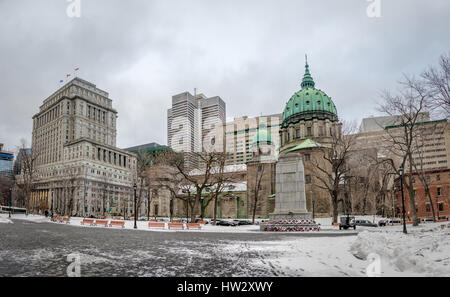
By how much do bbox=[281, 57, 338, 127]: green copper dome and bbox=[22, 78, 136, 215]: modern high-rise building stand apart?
202 feet

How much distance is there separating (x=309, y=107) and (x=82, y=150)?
309 ft

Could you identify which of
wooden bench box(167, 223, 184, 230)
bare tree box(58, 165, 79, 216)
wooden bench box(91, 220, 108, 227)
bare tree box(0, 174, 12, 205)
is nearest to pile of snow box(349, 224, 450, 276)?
wooden bench box(167, 223, 184, 230)

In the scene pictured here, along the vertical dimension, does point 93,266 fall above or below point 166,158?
below

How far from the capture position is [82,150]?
4916 inches

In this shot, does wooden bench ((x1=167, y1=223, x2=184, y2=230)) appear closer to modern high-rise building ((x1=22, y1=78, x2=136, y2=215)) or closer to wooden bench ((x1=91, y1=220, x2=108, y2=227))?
wooden bench ((x1=91, y1=220, x2=108, y2=227))

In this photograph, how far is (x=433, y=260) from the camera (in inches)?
299

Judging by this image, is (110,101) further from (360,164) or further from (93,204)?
(360,164)

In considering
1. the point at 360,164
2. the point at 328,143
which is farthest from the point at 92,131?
the point at 360,164

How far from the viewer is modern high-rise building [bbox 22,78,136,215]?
115 meters

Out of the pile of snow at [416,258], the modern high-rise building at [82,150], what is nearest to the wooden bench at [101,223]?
the pile of snow at [416,258]

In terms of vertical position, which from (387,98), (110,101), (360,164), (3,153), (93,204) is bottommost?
(93,204)

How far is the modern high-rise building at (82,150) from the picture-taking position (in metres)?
115
